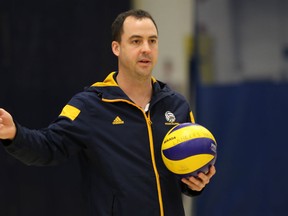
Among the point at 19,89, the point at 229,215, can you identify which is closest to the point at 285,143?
the point at 229,215

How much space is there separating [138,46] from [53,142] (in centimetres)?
→ 72

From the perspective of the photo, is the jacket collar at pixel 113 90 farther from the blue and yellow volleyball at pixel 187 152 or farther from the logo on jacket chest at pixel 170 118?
the blue and yellow volleyball at pixel 187 152

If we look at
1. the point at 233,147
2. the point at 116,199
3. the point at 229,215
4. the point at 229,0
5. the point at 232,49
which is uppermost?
the point at 229,0

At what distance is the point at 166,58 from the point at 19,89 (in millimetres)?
1670

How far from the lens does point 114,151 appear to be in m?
3.00

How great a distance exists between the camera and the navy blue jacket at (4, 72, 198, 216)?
2945mm

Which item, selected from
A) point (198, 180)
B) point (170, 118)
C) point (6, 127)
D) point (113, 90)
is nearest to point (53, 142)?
point (6, 127)

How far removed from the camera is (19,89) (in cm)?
494

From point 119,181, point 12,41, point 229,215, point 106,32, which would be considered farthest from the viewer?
point 229,215

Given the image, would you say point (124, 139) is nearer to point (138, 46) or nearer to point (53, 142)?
point (53, 142)

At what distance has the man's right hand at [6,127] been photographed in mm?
2686

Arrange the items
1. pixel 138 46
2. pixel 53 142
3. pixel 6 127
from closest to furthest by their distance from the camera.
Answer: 1. pixel 6 127
2. pixel 53 142
3. pixel 138 46

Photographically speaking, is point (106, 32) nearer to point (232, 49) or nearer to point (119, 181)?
point (232, 49)

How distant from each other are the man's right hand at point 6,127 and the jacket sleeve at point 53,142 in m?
0.04
